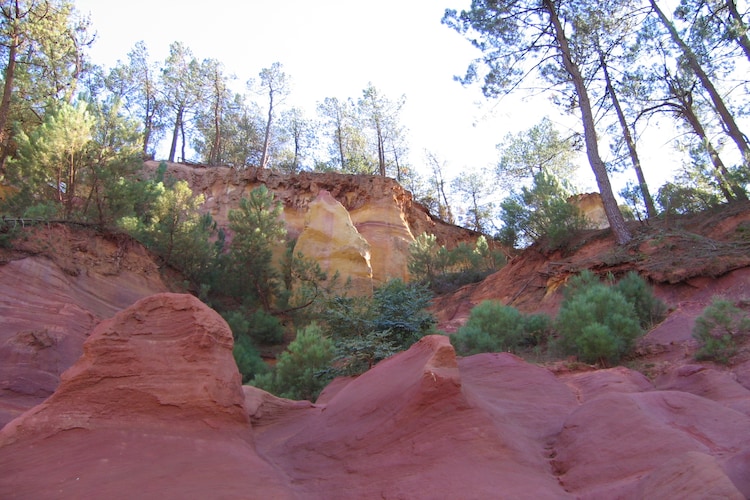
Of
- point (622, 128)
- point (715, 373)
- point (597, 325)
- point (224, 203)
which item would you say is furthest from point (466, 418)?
point (224, 203)

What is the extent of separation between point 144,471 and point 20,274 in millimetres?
9507

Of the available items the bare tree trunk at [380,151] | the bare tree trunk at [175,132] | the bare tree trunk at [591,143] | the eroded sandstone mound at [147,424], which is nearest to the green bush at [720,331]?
the eroded sandstone mound at [147,424]

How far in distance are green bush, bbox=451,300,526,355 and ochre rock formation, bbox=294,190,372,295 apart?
9.61 meters

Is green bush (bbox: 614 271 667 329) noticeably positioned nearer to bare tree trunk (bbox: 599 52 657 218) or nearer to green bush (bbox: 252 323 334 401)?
green bush (bbox: 252 323 334 401)

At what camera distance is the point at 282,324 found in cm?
1783

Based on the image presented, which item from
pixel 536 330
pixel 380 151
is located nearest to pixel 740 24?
pixel 536 330

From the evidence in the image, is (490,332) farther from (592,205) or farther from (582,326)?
(592,205)

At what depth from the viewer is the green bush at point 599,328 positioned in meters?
8.02

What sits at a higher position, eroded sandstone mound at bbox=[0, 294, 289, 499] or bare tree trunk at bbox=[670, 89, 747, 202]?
bare tree trunk at bbox=[670, 89, 747, 202]

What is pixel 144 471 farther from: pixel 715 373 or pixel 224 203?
pixel 224 203

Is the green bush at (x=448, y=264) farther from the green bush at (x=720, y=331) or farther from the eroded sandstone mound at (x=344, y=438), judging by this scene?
the eroded sandstone mound at (x=344, y=438)

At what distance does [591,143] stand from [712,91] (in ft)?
14.8

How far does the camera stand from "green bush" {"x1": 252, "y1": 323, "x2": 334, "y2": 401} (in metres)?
9.81

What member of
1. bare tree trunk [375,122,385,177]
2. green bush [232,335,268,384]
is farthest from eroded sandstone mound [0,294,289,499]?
bare tree trunk [375,122,385,177]
